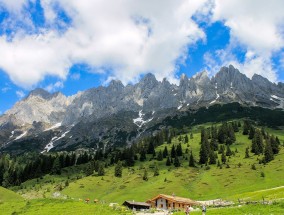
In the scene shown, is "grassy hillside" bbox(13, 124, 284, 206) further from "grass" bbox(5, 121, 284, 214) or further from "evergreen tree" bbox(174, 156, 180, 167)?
"evergreen tree" bbox(174, 156, 180, 167)

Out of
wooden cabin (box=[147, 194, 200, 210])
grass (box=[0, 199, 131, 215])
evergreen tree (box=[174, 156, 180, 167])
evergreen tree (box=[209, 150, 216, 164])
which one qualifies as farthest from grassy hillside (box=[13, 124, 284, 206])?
grass (box=[0, 199, 131, 215])

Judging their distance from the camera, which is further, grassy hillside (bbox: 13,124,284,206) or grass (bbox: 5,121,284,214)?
grassy hillside (bbox: 13,124,284,206)

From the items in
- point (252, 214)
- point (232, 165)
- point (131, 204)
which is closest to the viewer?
point (252, 214)

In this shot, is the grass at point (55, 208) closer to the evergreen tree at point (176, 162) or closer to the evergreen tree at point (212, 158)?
the evergreen tree at point (176, 162)

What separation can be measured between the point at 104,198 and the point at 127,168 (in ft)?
183

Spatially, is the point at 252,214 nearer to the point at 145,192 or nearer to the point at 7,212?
the point at 7,212

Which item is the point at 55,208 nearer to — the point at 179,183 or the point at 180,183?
the point at 179,183

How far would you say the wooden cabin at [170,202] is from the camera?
10088cm

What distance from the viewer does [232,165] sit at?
178 m

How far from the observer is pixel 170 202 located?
104 metres

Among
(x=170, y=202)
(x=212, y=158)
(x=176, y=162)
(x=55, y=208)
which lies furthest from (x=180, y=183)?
(x=55, y=208)

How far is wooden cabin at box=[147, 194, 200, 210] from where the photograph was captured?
3971 inches

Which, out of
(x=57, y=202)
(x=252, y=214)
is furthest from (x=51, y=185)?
(x=252, y=214)

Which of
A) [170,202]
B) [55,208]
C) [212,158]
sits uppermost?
[212,158]
